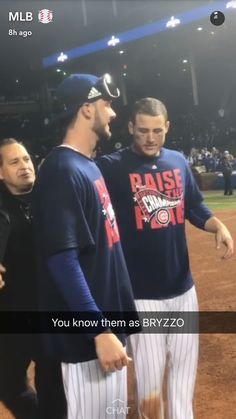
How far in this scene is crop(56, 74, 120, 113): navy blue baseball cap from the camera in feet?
4.32

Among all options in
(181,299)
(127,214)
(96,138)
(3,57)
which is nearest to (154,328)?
(181,299)

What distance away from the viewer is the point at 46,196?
48.9 inches

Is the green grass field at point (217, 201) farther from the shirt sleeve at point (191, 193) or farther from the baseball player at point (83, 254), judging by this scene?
the baseball player at point (83, 254)

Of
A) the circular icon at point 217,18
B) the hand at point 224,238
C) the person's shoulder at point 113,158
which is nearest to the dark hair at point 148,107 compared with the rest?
the person's shoulder at point 113,158

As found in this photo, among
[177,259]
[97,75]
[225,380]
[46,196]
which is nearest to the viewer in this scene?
[46,196]

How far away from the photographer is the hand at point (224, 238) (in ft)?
4.99

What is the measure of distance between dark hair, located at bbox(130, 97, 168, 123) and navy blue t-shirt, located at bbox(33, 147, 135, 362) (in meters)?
0.27

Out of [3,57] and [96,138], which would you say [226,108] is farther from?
[3,57]

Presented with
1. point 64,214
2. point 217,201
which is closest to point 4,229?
point 64,214

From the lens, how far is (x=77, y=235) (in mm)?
1199

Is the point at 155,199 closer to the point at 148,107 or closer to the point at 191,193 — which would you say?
the point at 191,193

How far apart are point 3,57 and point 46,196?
1.77ft

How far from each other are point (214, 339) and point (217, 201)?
2.24 feet

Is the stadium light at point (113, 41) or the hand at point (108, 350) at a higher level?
the stadium light at point (113, 41)
